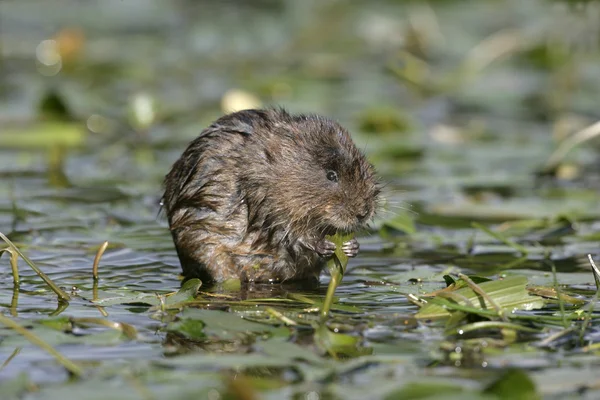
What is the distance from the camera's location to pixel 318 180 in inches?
223

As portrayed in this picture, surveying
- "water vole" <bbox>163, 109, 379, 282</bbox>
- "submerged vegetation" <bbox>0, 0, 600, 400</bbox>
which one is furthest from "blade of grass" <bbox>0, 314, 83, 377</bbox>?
"water vole" <bbox>163, 109, 379, 282</bbox>

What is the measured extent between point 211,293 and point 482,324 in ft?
4.95

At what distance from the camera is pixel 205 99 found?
12242 mm

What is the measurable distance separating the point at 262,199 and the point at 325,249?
457mm

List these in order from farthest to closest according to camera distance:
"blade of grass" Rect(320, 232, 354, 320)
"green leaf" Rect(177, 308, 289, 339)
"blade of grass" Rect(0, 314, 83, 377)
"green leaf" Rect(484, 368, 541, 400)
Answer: "blade of grass" Rect(320, 232, 354, 320)
"green leaf" Rect(177, 308, 289, 339)
"blade of grass" Rect(0, 314, 83, 377)
"green leaf" Rect(484, 368, 541, 400)

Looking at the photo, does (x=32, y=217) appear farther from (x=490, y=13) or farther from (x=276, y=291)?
(x=490, y=13)

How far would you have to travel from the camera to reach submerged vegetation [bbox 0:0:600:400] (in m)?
4.09

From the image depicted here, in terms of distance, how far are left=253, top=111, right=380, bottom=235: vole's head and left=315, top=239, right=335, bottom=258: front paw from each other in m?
0.14

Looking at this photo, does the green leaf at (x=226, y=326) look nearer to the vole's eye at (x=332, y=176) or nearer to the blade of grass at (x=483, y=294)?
the blade of grass at (x=483, y=294)

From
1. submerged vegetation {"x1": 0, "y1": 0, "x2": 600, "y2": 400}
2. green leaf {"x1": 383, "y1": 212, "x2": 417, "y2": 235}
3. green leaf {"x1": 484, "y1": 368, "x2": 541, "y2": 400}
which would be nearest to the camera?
green leaf {"x1": 484, "y1": 368, "x2": 541, "y2": 400}

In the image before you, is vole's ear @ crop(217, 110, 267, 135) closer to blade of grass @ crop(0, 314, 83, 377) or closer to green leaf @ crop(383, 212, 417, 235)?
green leaf @ crop(383, 212, 417, 235)

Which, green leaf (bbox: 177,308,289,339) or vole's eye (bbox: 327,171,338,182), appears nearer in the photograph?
green leaf (bbox: 177,308,289,339)

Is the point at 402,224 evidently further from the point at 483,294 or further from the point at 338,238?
the point at 483,294

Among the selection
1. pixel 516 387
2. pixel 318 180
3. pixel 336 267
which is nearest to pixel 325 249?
pixel 336 267
